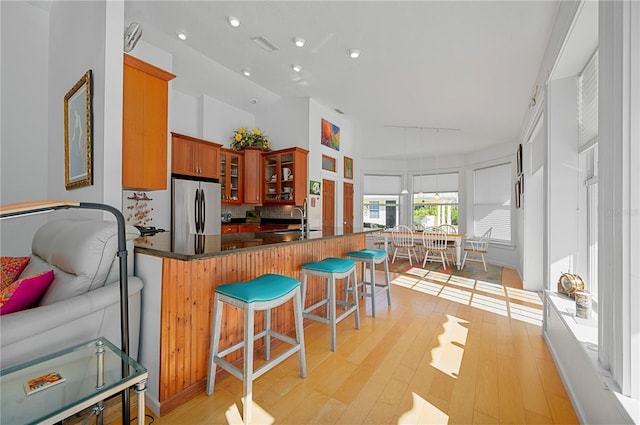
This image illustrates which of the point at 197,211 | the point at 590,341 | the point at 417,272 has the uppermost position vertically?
the point at 197,211

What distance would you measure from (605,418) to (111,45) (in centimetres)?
349

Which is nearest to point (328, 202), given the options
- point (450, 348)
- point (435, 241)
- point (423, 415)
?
point (435, 241)

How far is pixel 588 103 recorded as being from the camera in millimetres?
2043

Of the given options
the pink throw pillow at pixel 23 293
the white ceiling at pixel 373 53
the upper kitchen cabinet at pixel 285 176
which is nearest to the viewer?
the pink throw pillow at pixel 23 293

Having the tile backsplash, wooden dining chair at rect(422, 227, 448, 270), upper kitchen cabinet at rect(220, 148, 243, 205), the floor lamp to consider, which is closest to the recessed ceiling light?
upper kitchen cabinet at rect(220, 148, 243, 205)

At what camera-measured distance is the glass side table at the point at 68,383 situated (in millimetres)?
845

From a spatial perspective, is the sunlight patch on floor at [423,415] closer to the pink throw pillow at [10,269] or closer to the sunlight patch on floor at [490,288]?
the pink throw pillow at [10,269]

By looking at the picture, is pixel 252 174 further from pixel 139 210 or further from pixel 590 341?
pixel 590 341

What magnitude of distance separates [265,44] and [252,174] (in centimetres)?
248

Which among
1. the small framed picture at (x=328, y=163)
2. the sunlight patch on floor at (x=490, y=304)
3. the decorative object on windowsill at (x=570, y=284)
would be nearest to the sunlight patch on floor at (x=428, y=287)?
the sunlight patch on floor at (x=490, y=304)

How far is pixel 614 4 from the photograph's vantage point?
1091 mm

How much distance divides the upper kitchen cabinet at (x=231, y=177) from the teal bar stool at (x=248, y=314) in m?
3.61

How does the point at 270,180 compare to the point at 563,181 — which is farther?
the point at 270,180

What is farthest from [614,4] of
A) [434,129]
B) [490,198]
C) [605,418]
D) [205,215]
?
[490,198]
